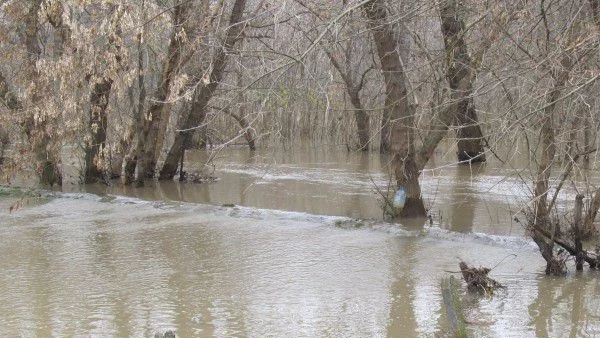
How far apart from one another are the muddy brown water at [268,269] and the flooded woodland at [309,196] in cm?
4

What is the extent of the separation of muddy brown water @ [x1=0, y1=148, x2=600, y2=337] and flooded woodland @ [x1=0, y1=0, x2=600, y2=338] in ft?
0.12

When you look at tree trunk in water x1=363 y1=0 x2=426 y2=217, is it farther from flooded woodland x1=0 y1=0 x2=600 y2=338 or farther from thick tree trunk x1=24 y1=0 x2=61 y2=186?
thick tree trunk x1=24 y1=0 x2=61 y2=186

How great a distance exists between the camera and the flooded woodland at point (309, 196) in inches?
234

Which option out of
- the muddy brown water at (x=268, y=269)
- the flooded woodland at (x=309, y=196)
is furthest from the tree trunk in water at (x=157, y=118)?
the muddy brown water at (x=268, y=269)

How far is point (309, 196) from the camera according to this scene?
44.2 ft

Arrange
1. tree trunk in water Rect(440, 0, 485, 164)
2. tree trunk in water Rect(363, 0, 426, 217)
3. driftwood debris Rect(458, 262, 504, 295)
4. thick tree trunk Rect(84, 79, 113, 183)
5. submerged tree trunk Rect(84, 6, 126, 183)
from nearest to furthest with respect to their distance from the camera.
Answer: driftwood debris Rect(458, 262, 504, 295) < tree trunk in water Rect(440, 0, 485, 164) < tree trunk in water Rect(363, 0, 426, 217) < submerged tree trunk Rect(84, 6, 126, 183) < thick tree trunk Rect(84, 79, 113, 183)

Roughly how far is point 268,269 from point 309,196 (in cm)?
574

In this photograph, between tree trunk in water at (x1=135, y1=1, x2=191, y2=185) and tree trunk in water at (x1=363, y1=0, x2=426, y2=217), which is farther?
tree trunk in water at (x1=135, y1=1, x2=191, y2=185)

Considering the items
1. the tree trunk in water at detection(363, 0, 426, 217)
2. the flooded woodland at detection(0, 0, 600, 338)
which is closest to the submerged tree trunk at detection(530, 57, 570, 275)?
the flooded woodland at detection(0, 0, 600, 338)

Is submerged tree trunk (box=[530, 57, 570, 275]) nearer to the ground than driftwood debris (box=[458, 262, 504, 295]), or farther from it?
farther from it

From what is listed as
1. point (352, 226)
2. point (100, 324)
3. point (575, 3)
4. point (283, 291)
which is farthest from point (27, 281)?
point (575, 3)

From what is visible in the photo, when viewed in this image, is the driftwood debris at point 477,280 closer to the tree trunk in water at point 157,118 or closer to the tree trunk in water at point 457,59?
the tree trunk in water at point 457,59

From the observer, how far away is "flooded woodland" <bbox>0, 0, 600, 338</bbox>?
5.95 metres

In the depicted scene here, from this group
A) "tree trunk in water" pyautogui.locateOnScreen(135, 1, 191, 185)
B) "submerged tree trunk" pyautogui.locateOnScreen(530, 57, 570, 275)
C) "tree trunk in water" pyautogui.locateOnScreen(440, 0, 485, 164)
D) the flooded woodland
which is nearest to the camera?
"submerged tree trunk" pyautogui.locateOnScreen(530, 57, 570, 275)
